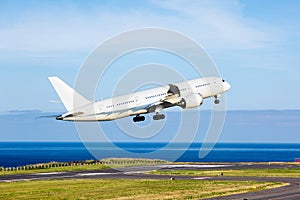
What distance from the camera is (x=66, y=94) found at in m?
89.2

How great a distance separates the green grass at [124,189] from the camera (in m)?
80.9

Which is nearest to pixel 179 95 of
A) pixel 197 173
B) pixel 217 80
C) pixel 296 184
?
pixel 217 80

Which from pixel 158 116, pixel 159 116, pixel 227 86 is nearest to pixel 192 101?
pixel 159 116

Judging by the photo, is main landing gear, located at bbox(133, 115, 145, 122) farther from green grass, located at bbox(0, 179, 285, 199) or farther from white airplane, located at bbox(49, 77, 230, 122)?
green grass, located at bbox(0, 179, 285, 199)

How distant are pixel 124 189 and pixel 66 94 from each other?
16.3 meters

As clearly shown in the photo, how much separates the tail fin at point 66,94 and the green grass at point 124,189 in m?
12.6

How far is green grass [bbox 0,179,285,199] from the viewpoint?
8093 centimetres

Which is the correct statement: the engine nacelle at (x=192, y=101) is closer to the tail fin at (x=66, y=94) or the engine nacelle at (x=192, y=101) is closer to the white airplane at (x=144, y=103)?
the white airplane at (x=144, y=103)

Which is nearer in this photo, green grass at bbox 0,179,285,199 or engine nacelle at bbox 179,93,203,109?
engine nacelle at bbox 179,93,203,109

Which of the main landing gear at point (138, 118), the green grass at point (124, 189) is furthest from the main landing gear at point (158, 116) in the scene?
the green grass at point (124, 189)

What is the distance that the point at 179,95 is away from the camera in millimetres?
82938

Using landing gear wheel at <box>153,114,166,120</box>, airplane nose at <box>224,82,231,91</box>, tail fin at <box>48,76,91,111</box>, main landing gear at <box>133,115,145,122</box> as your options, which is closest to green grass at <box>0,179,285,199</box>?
main landing gear at <box>133,115,145,122</box>

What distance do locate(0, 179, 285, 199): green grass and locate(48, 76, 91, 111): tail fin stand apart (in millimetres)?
12604

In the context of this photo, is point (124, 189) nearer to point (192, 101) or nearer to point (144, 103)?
point (144, 103)
